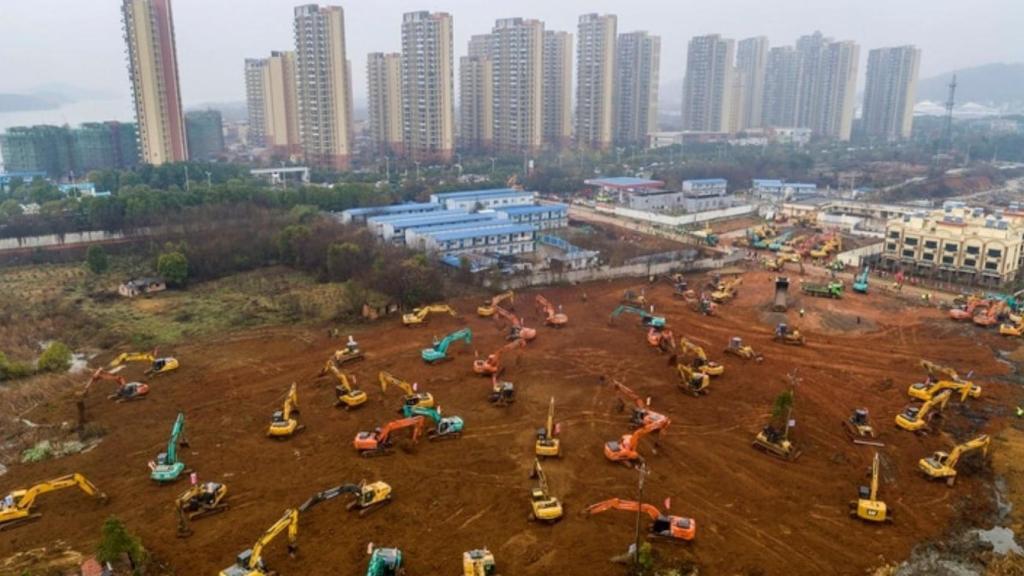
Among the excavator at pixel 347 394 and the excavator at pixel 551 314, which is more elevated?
the excavator at pixel 551 314

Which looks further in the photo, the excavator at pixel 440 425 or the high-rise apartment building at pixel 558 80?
the high-rise apartment building at pixel 558 80

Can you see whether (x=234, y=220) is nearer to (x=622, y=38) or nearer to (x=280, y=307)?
(x=280, y=307)

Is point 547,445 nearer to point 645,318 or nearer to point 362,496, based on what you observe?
point 362,496

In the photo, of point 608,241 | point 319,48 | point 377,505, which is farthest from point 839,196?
point 377,505

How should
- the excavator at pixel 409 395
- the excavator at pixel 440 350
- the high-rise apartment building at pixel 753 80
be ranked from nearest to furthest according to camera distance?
the excavator at pixel 409 395 < the excavator at pixel 440 350 < the high-rise apartment building at pixel 753 80

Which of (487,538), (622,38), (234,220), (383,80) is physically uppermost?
(622,38)

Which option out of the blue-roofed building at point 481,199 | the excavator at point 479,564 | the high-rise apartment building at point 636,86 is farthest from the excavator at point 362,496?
the high-rise apartment building at point 636,86

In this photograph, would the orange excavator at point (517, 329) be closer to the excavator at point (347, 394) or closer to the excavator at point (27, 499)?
the excavator at point (347, 394)
